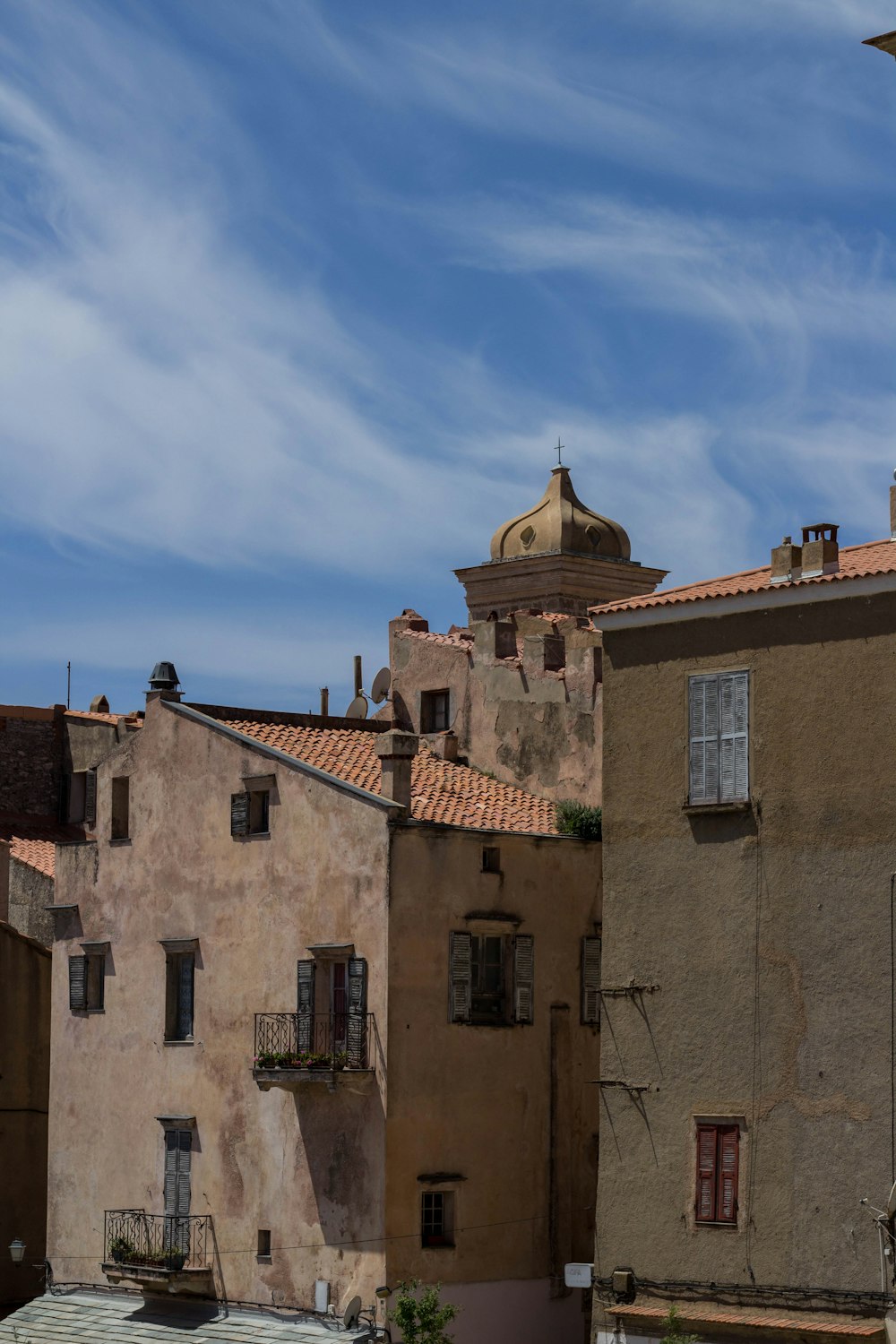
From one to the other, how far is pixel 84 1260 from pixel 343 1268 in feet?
23.2

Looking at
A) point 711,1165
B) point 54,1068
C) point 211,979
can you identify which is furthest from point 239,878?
point 711,1165

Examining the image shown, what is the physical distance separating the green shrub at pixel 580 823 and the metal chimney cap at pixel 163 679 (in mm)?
7046

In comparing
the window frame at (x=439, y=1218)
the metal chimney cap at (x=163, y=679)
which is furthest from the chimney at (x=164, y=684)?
the window frame at (x=439, y=1218)

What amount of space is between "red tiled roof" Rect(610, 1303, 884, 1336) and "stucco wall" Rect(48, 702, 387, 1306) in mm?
5309

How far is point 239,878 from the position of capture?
124 ft

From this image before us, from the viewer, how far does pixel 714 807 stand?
1204 inches

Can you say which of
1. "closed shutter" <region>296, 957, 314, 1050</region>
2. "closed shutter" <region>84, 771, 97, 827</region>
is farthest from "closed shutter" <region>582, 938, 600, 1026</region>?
"closed shutter" <region>84, 771, 97, 827</region>

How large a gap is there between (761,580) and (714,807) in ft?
10.5

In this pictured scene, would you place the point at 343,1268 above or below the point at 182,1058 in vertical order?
below

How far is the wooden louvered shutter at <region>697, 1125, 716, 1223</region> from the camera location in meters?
30.1

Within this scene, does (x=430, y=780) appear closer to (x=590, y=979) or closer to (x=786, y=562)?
(x=590, y=979)

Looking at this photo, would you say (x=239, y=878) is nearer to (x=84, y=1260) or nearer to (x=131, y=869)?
(x=131, y=869)

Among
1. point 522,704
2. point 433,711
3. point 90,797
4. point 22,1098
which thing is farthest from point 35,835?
point 522,704

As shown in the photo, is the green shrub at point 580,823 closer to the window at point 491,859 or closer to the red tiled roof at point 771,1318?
the window at point 491,859
